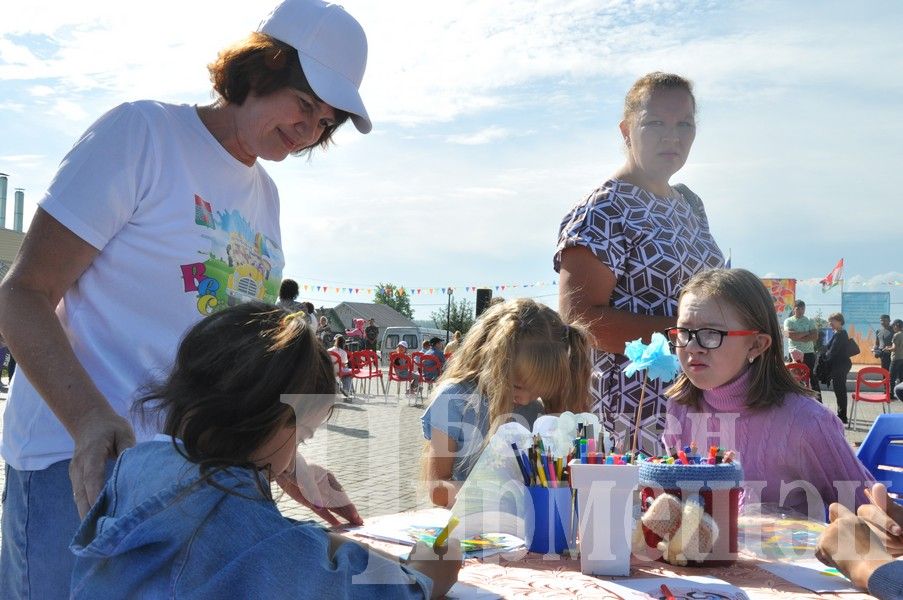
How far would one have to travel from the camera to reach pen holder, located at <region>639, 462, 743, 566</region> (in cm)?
149

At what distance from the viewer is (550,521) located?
1582 millimetres

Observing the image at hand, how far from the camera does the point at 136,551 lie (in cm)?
108

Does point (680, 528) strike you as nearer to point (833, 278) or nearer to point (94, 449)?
point (94, 449)

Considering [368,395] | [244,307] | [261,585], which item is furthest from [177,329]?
[368,395]

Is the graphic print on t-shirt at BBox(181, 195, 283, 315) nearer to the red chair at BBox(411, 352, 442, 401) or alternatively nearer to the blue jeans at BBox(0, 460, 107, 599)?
the blue jeans at BBox(0, 460, 107, 599)

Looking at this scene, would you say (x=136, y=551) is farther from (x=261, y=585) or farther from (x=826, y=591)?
(x=826, y=591)

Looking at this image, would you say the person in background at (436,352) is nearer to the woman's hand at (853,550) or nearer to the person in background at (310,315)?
the person in background at (310,315)

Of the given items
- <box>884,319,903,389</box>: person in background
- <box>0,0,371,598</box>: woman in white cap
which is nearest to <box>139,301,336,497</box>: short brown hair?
<box>0,0,371,598</box>: woman in white cap

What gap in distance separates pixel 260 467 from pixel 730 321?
143 cm

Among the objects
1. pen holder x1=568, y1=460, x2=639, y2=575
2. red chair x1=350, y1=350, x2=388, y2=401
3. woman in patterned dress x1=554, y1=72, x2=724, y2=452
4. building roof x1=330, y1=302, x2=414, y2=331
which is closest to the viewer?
pen holder x1=568, y1=460, x2=639, y2=575

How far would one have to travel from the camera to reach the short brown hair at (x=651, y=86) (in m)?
2.42

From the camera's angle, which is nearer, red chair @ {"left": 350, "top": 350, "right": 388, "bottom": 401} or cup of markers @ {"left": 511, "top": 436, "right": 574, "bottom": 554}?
cup of markers @ {"left": 511, "top": 436, "right": 574, "bottom": 554}

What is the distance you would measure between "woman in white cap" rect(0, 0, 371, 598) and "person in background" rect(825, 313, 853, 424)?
11.1 meters

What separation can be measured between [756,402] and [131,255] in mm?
1605
